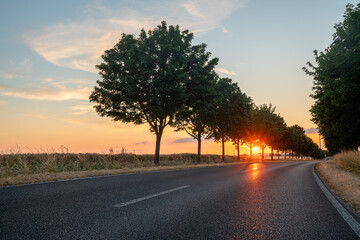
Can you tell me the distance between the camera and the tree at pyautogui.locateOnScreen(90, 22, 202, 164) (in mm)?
17906

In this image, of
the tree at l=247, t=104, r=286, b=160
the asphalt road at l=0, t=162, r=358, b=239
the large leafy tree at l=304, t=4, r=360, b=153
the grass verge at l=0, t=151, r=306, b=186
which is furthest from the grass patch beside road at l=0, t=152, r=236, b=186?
the tree at l=247, t=104, r=286, b=160

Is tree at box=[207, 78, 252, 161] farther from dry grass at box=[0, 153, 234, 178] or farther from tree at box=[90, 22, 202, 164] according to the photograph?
dry grass at box=[0, 153, 234, 178]

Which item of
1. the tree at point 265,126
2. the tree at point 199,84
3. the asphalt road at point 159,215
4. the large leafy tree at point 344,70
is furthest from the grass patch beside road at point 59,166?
the tree at point 265,126

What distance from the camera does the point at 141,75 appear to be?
18.0 meters

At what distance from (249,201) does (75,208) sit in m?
3.60

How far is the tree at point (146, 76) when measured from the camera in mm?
17906

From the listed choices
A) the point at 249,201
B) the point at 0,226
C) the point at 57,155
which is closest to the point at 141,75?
the point at 57,155

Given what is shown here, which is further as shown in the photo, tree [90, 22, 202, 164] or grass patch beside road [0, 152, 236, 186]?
tree [90, 22, 202, 164]

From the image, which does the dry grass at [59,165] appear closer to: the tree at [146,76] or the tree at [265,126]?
the tree at [146,76]

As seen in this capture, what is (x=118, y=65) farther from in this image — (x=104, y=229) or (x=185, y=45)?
(x=104, y=229)

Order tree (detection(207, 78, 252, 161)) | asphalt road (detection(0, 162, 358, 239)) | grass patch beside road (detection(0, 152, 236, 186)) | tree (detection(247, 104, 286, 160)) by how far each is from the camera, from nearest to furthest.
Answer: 1. asphalt road (detection(0, 162, 358, 239))
2. grass patch beside road (detection(0, 152, 236, 186))
3. tree (detection(207, 78, 252, 161))
4. tree (detection(247, 104, 286, 160))

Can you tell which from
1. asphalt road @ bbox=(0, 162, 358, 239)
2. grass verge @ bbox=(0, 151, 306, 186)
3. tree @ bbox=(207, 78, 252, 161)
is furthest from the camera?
tree @ bbox=(207, 78, 252, 161)

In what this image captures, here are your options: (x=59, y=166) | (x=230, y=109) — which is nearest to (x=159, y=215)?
(x=59, y=166)

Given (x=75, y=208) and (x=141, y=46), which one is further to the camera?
(x=141, y=46)
